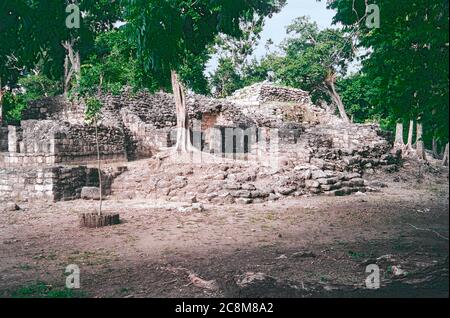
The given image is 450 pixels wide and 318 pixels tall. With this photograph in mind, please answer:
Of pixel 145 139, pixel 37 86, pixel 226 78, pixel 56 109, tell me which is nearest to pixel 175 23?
pixel 145 139

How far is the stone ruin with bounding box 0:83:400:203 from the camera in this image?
39.8 feet

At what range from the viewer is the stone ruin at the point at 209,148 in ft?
39.8

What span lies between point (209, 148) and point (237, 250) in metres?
14.1

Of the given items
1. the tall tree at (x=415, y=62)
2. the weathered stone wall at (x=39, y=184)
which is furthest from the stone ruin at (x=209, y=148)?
the tall tree at (x=415, y=62)

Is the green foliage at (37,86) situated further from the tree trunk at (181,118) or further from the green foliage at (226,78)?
the tree trunk at (181,118)

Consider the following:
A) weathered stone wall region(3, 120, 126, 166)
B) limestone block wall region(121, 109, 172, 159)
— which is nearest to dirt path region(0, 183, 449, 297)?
weathered stone wall region(3, 120, 126, 166)

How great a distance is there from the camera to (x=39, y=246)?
689 cm

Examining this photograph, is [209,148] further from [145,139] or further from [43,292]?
[43,292]

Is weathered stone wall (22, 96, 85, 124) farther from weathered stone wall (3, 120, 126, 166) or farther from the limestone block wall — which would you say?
weathered stone wall (3, 120, 126, 166)

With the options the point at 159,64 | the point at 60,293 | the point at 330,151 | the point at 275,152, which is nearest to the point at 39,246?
the point at 60,293

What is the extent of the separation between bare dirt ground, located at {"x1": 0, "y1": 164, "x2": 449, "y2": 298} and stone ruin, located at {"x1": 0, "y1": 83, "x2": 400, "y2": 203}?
1.75 metres

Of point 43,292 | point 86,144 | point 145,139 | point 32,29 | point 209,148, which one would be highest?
point 32,29

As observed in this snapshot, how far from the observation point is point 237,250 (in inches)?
240

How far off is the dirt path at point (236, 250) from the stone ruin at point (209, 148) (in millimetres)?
1930
